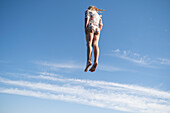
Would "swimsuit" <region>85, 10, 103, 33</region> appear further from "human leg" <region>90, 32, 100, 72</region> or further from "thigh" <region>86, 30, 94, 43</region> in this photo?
"human leg" <region>90, 32, 100, 72</region>

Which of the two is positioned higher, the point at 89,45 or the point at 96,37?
the point at 96,37

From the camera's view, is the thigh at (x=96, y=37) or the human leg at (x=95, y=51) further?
the thigh at (x=96, y=37)

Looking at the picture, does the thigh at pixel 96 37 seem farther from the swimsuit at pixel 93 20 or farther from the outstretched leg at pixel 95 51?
the swimsuit at pixel 93 20

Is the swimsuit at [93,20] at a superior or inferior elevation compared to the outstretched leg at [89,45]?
superior

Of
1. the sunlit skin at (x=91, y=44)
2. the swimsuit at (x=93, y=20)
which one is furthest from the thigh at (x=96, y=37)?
the swimsuit at (x=93, y=20)

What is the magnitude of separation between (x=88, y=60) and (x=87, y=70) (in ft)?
1.58

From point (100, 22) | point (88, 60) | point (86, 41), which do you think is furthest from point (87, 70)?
point (100, 22)

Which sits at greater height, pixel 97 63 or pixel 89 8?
pixel 89 8

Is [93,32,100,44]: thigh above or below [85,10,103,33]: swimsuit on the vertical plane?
below

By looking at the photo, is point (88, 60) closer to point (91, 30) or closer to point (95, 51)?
point (95, 51)

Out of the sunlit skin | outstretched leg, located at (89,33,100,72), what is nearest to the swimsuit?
the sunlit skin

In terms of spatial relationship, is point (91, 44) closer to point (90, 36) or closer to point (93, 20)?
point (90, 36)

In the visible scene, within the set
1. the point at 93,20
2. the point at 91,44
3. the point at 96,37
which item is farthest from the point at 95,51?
the point at 93,20

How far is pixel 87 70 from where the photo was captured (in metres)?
7.68
